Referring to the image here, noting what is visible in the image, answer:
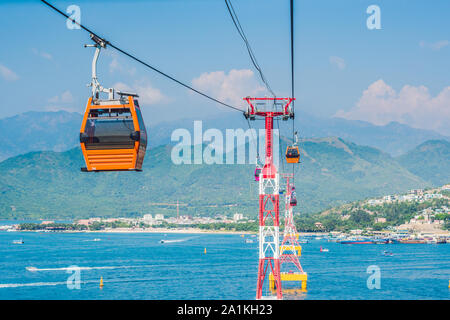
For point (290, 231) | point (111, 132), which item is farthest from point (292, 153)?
point (290, 231)

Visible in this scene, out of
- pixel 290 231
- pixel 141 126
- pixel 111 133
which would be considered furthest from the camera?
pixel 290 231

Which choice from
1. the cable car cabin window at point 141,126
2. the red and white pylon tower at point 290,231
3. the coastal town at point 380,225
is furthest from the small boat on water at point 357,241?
the cable car cabin window at point 141,126

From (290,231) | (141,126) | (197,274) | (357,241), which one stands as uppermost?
(141,126)

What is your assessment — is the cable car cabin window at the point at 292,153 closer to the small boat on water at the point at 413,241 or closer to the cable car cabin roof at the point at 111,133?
the cable car cabin roof at the point at 111,133

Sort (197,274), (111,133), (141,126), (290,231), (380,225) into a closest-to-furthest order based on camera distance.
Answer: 1. (111,133)
2. (141,126)
3. (290,231)
4. (197,274)
5. (380,225)

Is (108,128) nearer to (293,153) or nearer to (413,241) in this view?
(293,153)

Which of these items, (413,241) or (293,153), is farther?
(413,241)

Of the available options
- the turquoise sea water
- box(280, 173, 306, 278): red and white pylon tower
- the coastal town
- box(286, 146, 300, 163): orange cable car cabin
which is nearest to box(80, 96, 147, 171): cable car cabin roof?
box(286, 146, 300, 163): orange cable car cabin
